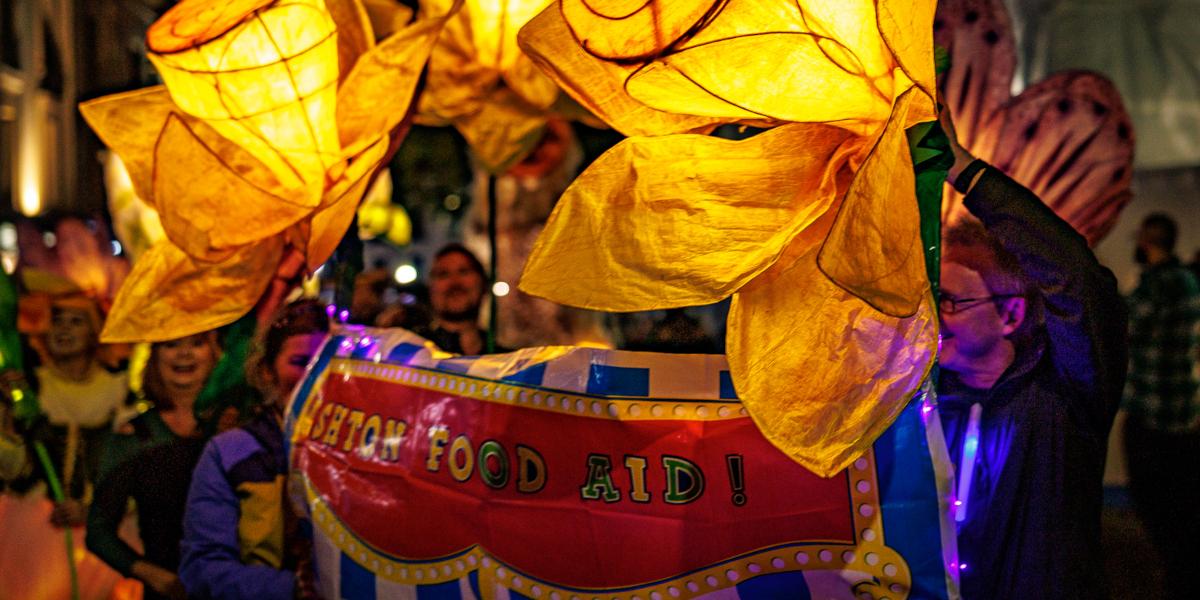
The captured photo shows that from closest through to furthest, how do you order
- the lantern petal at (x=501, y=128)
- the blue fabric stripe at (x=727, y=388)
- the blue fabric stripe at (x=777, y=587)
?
1. the blue fabric stripe at (x=777, y=587)
2. the blue fabric stripe at (x=727, y=388)
3. the lantern petal at (x=501, y=128)

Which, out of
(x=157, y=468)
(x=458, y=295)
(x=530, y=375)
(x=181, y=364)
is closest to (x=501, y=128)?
(x=530, y=375)

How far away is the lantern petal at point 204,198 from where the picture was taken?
6.90 feet

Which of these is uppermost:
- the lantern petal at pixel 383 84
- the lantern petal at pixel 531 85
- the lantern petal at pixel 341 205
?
the lantern petal at pixel 531 85

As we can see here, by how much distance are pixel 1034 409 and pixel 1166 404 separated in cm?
282

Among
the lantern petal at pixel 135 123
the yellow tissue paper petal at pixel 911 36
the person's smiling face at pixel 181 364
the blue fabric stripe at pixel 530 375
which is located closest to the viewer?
the yellow tissue paper petal at pixel 911 36

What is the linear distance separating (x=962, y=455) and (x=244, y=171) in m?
1.52

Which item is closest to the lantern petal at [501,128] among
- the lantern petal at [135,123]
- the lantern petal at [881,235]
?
the lantern petal at [135,123]

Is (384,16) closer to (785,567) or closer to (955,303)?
(955,303)

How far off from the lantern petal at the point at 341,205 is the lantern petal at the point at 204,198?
0.09 meters

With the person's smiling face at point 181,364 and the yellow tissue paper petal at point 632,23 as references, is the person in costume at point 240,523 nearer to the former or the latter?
the person's smiling face at point 181,364

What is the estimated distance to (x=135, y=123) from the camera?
2229 mm

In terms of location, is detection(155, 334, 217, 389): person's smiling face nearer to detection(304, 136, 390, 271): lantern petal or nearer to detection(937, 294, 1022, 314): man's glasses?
detection(304, 136, 390, 271): lantern petal

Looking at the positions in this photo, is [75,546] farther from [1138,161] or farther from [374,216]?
[1138,161]

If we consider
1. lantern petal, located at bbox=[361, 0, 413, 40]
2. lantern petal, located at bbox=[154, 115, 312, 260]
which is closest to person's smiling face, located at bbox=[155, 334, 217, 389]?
lantern petal, located at bbox=[154, 115, 312, 260]
